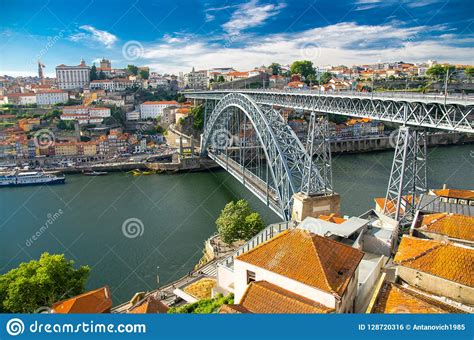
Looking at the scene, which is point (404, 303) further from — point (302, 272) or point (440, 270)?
point (440, 270)

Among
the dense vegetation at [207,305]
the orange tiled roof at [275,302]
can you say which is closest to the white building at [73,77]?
the dense vegetation at [207,305]

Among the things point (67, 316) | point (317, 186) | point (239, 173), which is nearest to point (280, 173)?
point (317, 186)

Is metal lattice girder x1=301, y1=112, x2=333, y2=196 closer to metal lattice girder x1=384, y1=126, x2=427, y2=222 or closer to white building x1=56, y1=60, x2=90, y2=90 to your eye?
metal lattice girder x1=384, y1=126, x2=427, y2=222

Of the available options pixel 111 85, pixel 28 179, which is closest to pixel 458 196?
pixel 28 179

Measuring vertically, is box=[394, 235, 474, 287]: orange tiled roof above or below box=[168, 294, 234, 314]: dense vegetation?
above

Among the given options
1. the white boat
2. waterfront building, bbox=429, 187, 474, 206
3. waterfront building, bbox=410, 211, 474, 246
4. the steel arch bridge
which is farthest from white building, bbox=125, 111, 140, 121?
waterfront building, bbox=410, 211, 474, 246

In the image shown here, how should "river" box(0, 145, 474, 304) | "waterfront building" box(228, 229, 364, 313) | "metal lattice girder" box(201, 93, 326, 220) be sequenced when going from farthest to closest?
"metal lattice girder" box(201, 93, 326, 220), "river" box(0, 145, 474, 304), "waterfront building" box(228, 229, 364, 313)
